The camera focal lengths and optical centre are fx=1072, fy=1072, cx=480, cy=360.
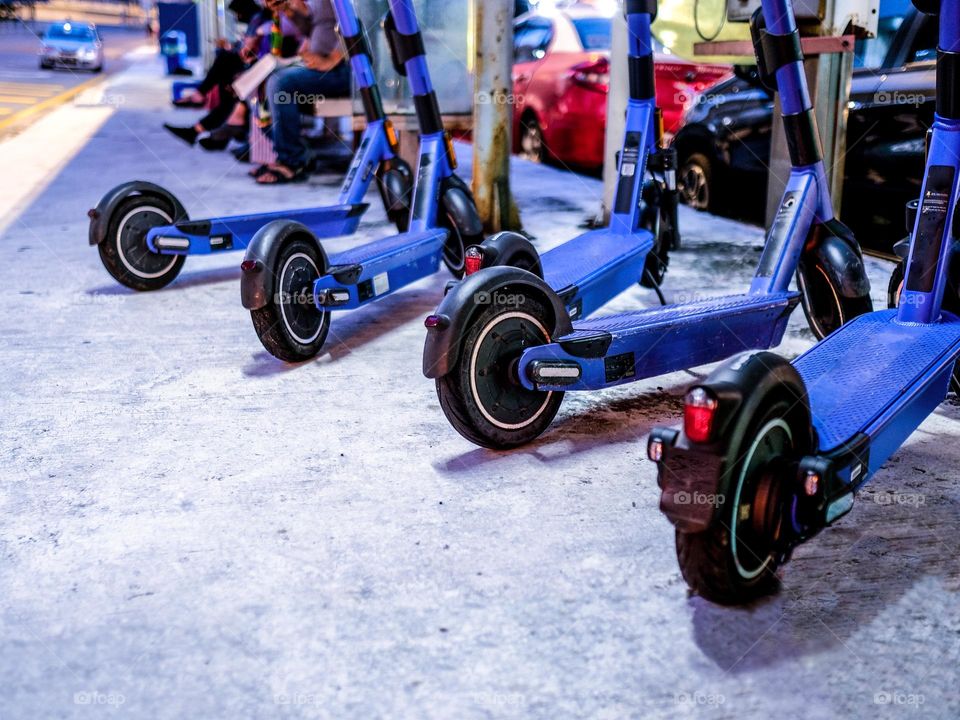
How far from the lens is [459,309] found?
109 inches

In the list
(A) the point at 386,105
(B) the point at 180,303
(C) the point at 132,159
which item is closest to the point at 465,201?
(B) the point at 180,303

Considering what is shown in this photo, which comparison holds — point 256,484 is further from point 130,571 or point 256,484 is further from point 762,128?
point 762,128

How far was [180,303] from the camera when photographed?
4.71 meters

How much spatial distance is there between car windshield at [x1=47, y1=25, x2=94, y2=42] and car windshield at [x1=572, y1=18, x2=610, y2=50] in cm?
2036

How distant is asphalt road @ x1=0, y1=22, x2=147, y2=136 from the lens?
13766 millimetres

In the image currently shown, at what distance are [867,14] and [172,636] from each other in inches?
157

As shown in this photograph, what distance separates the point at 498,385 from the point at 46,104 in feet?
47.0

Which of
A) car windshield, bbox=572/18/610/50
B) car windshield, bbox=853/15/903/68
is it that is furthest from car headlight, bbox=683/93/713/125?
car windshield, bbox=572/18/610/50

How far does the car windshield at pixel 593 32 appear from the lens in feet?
28.1

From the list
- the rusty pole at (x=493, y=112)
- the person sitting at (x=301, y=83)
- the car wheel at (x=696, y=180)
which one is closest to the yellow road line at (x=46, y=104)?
the person sitting at (x=301, y=83)

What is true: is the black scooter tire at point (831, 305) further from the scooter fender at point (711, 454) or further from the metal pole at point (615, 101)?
the metal pole at point (615, 101)

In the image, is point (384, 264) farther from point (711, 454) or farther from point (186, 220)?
point (711, 454)

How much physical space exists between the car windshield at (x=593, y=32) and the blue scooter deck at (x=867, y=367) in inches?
234

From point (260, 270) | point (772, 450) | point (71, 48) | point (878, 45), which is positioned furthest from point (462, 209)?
point (71, 48)
